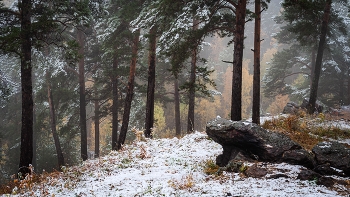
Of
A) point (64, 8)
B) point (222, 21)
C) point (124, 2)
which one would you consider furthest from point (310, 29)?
point (64, 8)

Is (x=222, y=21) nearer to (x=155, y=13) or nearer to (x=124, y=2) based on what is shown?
(x=155, y=13)

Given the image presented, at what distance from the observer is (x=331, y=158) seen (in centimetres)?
577

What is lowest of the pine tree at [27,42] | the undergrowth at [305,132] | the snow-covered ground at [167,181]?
the snow-covered ground at [167,181]

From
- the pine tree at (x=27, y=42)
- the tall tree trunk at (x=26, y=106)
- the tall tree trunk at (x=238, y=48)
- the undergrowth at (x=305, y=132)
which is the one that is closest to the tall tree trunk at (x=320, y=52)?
the undergrowth at (x=305, y=132)

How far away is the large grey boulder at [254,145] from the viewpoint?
6152 millimetres

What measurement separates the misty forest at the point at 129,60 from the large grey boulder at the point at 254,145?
8.92 ft

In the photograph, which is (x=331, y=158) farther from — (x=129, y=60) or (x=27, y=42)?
(x=129, y=60)

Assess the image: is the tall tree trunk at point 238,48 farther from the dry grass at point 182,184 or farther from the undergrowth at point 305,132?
the dry grass at point 182,184

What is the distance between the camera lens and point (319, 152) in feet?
19.8

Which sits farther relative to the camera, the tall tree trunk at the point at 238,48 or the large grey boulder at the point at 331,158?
the tall tree trunk at the point at 238,48

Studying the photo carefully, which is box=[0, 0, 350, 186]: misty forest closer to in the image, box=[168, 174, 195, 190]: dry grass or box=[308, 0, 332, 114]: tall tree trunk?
box=[308, 0, 332, 114]: tall tree trunk

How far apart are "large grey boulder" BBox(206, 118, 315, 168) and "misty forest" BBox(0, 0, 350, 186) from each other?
2.72 meters

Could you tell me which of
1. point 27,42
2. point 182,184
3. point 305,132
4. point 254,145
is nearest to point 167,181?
point 182,184

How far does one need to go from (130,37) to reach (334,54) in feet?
67.9
